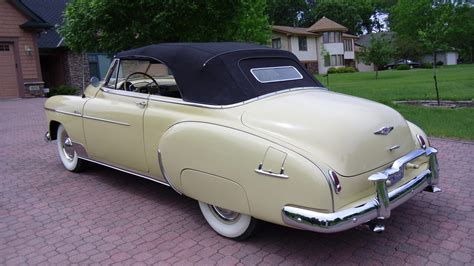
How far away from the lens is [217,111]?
3764mm

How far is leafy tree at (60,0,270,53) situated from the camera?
9.97 meters

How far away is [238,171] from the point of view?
3.37m

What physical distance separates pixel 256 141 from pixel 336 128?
0.61 m

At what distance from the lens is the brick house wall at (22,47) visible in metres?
19.5

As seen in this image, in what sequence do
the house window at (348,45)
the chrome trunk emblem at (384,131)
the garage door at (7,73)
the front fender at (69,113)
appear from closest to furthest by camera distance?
1. the chrome trunk emblem at (384,131)
2. the front fender at (69,113)
3. the garage door at (7,73)
4. the house window at (348,45)

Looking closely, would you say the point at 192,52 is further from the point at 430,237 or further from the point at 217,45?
the point at 430,237

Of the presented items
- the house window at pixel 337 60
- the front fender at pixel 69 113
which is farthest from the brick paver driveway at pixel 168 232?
the house window at pixel 337 60

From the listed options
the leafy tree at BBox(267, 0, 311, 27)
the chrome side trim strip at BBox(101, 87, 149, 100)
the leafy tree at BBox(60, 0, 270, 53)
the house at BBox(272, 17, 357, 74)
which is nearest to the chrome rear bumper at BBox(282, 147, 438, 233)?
the chrome side trim strip at BBox(101, 87, 149, 100)

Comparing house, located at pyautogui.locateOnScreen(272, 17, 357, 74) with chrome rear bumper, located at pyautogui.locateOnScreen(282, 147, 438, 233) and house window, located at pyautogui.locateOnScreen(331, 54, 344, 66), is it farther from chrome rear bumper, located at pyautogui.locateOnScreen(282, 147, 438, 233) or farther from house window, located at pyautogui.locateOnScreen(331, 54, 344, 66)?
chrome rear bumper, located at pyautogui.locateOnScreen(282, 147, 438, 233)

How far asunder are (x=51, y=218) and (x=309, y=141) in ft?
9.21

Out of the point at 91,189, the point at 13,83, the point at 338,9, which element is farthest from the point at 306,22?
the point at 91,189

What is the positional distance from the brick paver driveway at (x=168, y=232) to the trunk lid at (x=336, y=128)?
2.43ft

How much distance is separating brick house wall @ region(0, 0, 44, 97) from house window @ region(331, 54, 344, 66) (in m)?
40.0

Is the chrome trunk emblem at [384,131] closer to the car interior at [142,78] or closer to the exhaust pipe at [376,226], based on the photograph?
the exhaust pipe at [376,226]
